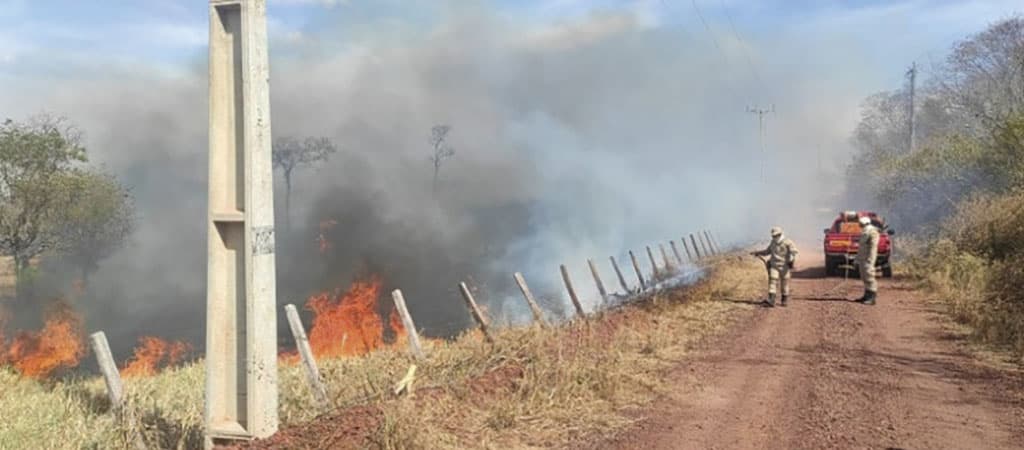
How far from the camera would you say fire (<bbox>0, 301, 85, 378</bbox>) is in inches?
827

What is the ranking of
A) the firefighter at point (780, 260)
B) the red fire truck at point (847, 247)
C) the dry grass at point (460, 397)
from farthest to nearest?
1. the red fire truck at point (847, 247)
2. the firefighter at point (780, 260)
3. the dry grass at point (460, 397)

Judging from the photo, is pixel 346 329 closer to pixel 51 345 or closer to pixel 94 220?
pixel 51 345

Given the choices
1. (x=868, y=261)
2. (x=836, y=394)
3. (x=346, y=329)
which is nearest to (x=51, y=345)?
(x=346, y=329)

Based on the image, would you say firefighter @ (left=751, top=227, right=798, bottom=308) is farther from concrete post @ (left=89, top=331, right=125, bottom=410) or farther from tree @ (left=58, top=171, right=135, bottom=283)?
tree @ (left=58, top=171, right=135, bottom=283)

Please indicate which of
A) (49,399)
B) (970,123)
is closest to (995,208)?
(49,399)

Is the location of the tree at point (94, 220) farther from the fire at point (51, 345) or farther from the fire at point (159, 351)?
the fire at point (159, 351)

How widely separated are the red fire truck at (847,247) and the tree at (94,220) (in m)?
24.4

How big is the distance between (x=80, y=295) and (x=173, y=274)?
3.96 m

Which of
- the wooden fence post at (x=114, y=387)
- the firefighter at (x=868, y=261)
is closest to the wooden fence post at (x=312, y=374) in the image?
the wooden fence post at (x=114, y=387)

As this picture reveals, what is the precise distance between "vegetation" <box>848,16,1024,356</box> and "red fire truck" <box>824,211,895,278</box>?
747 millimetres

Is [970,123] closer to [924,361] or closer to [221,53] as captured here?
[924,361]

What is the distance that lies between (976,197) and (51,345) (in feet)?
92.4

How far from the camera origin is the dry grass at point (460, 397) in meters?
6.12

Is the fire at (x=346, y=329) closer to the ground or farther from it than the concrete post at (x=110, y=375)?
closer to the ground
